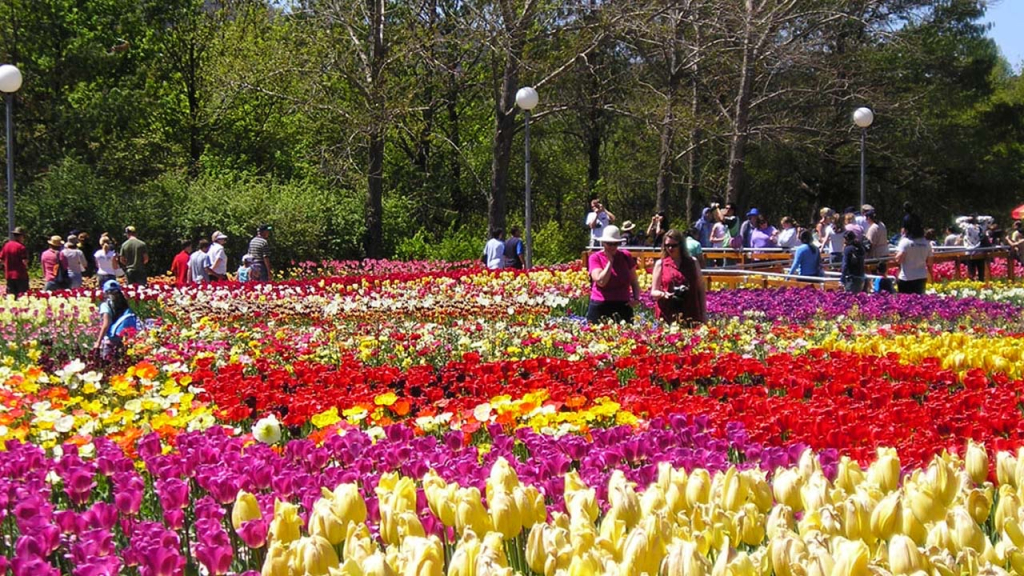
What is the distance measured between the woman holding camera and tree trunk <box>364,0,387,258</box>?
13.3 meters

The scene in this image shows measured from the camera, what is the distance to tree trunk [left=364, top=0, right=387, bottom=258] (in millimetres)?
22812

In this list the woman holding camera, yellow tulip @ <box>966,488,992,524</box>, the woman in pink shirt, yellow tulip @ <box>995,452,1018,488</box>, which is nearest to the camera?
yellow tulip @ <box>966,488,992,524</box>

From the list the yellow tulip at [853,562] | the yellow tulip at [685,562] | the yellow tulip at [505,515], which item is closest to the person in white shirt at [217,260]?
the yellow tulip at [505,515]

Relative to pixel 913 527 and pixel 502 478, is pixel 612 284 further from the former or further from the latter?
pixel 913 527

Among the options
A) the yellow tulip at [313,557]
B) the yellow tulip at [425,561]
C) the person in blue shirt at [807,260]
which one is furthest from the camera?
the person in blue shirt at [807,260]

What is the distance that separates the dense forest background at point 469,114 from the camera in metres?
23.5

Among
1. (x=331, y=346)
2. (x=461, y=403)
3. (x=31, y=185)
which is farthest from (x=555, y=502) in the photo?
(x=31, y=185)

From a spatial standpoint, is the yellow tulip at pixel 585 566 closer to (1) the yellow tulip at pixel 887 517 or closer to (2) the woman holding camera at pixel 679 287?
(1) the yellow tulip at pixel 887 517

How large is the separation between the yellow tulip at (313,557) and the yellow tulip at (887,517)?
1199mm

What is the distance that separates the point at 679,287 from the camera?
397 inches

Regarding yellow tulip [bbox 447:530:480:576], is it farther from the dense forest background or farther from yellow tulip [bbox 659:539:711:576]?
the dense forest background

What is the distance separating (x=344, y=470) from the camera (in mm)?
4168

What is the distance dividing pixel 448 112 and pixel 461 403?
29.5 m

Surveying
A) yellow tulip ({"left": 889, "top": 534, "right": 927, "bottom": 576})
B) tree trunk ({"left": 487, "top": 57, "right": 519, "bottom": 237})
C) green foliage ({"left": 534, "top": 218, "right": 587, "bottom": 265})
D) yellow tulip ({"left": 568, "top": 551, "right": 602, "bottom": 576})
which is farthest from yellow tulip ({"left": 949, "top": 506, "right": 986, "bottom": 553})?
green foliage ({"left": 534, "top": 218, "right": 587, "bottom": 265})
